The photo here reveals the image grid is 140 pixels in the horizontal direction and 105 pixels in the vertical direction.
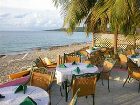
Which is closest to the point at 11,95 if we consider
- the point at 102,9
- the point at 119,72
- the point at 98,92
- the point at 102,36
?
the point at 98,92

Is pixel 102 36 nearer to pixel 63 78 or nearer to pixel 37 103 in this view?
pixel 63 78

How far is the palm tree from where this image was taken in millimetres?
10367

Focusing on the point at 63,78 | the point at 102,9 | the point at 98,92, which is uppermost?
the point at 102,9

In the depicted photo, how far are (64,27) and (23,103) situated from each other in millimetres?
9018

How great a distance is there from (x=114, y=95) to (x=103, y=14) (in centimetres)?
514

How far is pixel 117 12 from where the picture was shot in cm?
1030

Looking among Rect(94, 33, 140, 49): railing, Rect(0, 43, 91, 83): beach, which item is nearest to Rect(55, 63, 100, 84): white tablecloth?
Rect(0, 43, 91, 83): beach

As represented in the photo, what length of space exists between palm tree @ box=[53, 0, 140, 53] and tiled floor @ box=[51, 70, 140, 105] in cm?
289

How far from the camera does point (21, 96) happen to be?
186 inches

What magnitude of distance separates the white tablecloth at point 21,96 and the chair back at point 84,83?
3.75ft

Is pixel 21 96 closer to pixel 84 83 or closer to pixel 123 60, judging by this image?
pixel 84 83

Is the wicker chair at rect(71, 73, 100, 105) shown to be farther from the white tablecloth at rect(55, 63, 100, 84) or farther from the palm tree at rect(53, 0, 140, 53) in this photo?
the palm tree at rect(53, 0, 140, 53)

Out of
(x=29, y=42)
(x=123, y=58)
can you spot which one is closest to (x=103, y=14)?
(x=123, y=58)

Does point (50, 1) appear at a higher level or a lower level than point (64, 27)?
higher
